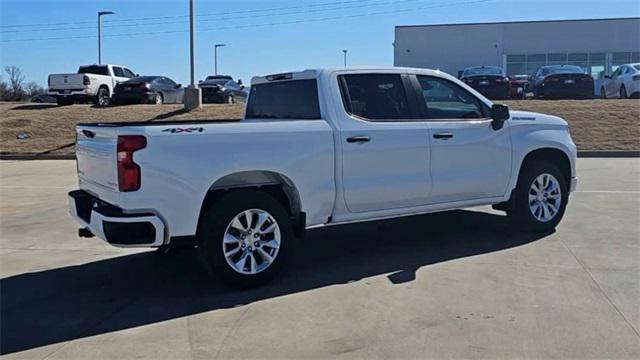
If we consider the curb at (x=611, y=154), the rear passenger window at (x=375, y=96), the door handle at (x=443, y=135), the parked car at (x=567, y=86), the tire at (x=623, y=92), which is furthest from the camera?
the parked car at (x=567, y=86)

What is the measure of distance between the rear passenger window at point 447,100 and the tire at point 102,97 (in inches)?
922

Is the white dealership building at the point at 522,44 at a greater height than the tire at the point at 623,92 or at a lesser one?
greater

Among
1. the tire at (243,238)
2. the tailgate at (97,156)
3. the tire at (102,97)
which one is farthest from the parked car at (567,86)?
the tailgate at (97,156)

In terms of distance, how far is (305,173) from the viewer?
568 centimetres

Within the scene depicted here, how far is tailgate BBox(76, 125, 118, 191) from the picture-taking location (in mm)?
5051

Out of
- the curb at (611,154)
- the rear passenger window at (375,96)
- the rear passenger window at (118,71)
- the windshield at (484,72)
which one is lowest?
the curb at (611,154)

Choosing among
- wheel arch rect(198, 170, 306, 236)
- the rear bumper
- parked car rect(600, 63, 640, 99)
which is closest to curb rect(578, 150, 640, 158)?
parked car rect(600, 63, 640, 99)

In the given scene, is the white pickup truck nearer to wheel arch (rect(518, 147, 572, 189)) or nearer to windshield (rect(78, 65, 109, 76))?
wheel arch (rect(518, 147, 572, 189))

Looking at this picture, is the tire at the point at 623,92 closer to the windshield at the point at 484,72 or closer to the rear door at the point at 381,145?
the windshield at the point at 484,72

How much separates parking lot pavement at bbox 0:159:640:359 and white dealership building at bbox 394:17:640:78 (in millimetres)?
47471

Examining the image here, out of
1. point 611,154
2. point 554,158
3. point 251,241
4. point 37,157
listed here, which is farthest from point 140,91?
point 251,241

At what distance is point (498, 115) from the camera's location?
6973mm

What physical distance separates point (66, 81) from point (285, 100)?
23.4m

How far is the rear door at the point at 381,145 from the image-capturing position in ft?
19.7
